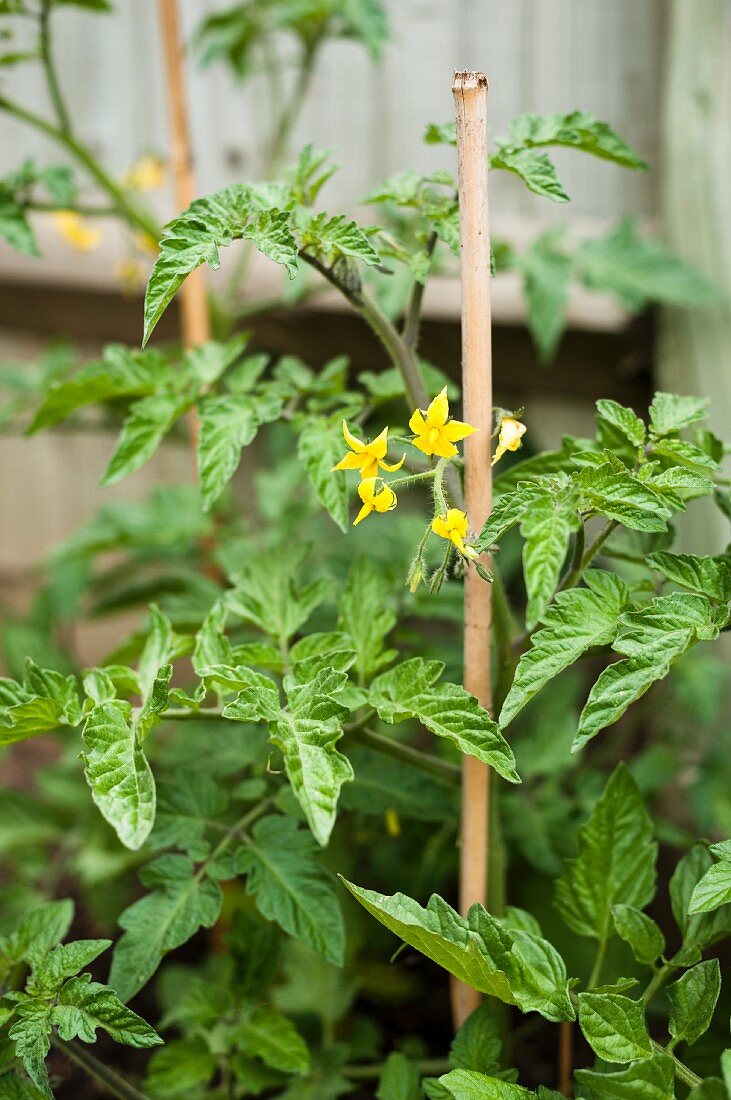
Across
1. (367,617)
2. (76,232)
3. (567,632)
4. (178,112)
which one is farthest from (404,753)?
(76,232)

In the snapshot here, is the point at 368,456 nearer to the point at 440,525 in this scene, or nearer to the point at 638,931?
the point at 440,525

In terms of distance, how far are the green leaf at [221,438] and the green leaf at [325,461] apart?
0.16 ft

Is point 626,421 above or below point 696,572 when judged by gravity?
above

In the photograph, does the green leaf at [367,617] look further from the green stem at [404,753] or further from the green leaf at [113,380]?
the green leaf at [113,380]

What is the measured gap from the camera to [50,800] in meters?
1.66

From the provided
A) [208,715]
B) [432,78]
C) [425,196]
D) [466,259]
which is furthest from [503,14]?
[208,715]

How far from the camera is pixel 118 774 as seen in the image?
744mm

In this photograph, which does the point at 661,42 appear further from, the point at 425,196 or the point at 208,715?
the point at 208,715

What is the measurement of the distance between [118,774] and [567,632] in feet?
1.13

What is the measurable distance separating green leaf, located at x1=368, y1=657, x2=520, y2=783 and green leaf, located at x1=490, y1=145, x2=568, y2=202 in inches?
15.4

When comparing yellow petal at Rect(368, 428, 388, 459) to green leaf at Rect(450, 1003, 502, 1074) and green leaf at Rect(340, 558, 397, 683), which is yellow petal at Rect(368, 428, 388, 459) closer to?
green leaf at Rect(340, 558, 397, 683)

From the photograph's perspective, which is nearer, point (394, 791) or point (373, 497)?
point (373, 497)

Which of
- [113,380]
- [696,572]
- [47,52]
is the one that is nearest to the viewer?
[696,572]

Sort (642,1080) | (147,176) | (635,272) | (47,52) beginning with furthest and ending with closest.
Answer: (147,176) < (635,272) < (47,52) < (642,1080)
